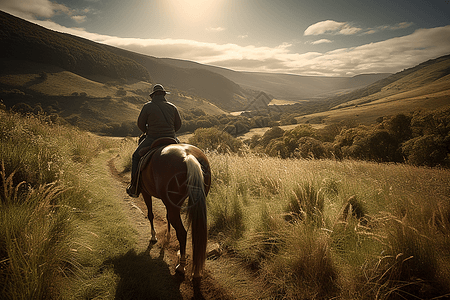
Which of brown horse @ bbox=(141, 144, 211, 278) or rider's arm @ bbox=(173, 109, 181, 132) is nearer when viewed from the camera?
brown horse @ bbox=(141, 144, 211, 278)

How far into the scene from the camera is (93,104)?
74250 mm

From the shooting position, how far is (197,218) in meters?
3.10

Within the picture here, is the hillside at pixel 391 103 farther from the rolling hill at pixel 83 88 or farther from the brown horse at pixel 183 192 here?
the brown horse at pixel 183 192

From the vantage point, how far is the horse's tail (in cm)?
307

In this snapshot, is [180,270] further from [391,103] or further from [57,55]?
[57,55]

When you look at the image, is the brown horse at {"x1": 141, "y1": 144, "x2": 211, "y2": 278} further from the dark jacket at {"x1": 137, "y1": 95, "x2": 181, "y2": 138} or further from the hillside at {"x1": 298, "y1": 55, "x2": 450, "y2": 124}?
the hillside at {"x1": 298, "y1": 55, "x2": 450, "y2": 124}

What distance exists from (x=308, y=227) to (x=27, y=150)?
662 centimetres

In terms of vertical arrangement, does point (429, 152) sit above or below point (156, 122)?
below

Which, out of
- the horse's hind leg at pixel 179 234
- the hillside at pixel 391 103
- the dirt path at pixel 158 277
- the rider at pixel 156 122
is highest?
the hillside at pixel 391 103

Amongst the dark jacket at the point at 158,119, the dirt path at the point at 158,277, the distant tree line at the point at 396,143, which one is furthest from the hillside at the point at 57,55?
the dirt path at the point at 158,277

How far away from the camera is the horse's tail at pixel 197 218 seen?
307 centimetres

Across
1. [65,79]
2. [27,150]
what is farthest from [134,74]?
[27,150]

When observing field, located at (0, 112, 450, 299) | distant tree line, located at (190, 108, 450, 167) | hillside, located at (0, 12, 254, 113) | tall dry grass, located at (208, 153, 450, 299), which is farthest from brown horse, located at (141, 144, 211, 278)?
hillside, located at (0, 12, 254, 113)

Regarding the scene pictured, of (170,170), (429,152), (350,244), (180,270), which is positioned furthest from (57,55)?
(429,152)
